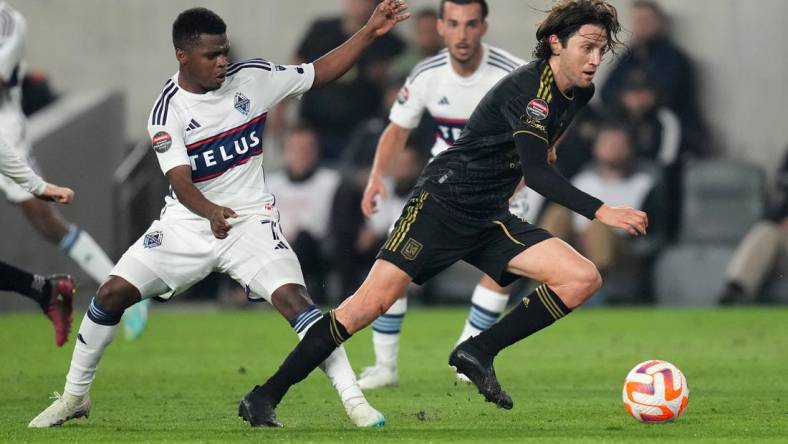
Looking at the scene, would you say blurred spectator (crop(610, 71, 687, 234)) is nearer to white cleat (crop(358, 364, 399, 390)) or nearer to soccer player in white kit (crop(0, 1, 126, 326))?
soccer player in white kit (crop(0, 1, 126, 326))

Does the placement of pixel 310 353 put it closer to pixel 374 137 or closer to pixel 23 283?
pixel 23 283

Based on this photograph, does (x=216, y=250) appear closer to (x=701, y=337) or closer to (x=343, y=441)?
(x=343, y=441)

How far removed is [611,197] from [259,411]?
945cm

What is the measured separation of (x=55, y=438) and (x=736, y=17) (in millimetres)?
11923

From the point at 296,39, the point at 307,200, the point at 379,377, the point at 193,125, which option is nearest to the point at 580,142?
the point at 307,200

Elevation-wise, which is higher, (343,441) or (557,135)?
(557,135)

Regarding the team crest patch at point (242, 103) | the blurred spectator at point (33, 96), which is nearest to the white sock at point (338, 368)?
the team crest patch at point (242, 103)

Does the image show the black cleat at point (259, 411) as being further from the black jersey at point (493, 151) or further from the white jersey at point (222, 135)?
the black jersey at point (493, 151)

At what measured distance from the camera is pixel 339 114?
685 inches

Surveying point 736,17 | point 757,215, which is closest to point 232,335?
point 757,215

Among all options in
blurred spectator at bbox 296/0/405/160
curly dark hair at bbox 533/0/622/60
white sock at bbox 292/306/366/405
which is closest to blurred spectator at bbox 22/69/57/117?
blurred spectator at bbox 296/0/405/160

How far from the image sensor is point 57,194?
8055mm

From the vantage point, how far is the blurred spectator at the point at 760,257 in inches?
622

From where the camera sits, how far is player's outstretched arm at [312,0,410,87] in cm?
786
